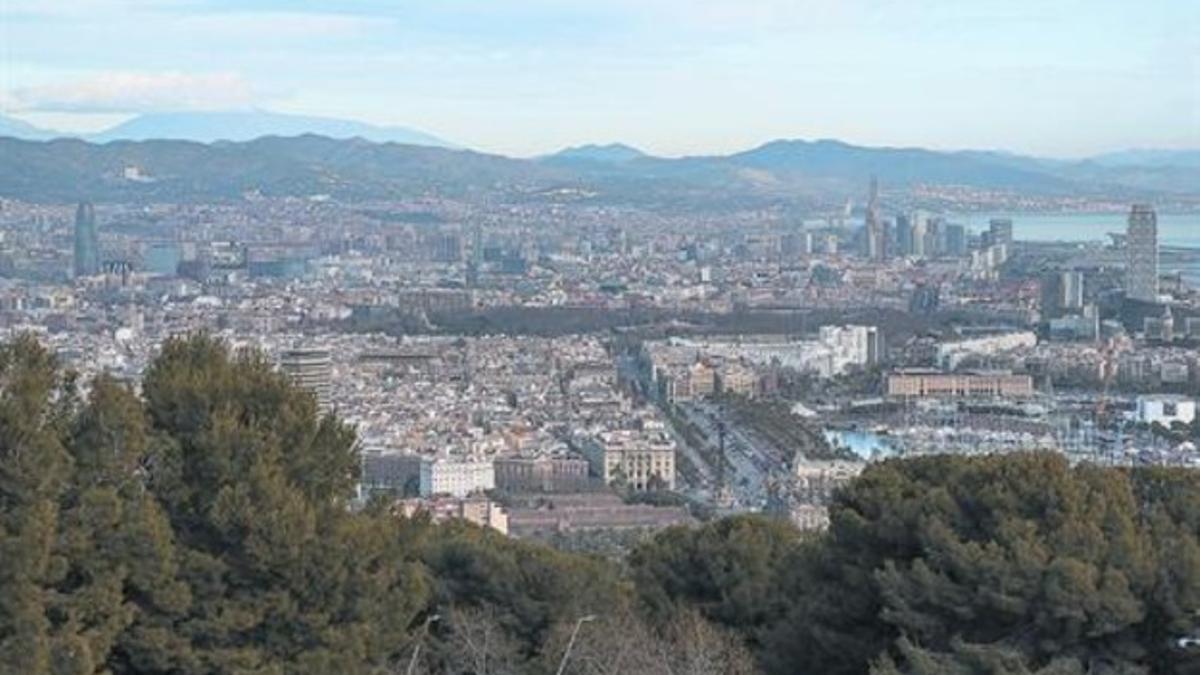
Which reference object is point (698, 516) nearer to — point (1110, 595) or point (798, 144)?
point (1110, 595)

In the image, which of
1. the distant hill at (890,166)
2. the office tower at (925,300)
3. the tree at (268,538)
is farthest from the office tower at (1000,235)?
the tree at (268,538)

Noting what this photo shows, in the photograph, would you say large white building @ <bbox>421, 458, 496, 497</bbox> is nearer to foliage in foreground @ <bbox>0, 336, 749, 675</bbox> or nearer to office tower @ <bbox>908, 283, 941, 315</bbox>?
foliage in foreground @ <bbox>0, 336, 749, 675</bbox>

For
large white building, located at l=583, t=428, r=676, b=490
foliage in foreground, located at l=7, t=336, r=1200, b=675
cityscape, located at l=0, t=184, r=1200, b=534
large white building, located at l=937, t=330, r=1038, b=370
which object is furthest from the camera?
large white building, located at l=937, t=330, r=1038, b=370

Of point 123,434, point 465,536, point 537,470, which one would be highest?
point 123,434

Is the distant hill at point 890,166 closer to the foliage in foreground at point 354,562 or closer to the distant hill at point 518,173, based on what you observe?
the distant hill at point 518,173

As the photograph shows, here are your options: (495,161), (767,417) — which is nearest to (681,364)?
(767,417)

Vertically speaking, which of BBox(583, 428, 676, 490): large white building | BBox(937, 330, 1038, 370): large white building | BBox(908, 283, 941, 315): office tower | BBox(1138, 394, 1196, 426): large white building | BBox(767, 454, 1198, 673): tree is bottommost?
BBox(583, 428, 676, 490): large white building

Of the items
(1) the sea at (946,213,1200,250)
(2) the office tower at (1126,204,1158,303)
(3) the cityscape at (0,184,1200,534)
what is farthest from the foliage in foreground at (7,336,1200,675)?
(1) the sea at (946,213,1200,250)

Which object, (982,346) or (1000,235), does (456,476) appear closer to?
(982,346)
